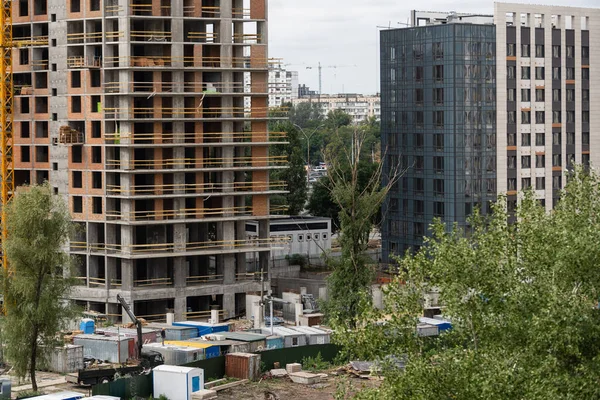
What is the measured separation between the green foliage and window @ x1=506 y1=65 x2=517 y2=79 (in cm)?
4395

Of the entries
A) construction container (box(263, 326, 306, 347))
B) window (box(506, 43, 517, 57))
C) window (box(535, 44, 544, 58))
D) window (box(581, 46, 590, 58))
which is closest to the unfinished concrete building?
construction container (box(263, 326, 306, 347))

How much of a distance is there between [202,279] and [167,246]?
3.92 metres

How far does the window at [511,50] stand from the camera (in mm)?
113875

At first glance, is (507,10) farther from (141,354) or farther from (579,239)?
(579,239)

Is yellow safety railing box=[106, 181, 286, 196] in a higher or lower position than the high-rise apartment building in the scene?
lower

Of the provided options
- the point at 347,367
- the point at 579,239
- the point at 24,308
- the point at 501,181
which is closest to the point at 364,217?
the point at 347,367

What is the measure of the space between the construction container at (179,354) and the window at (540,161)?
4997 centimetres

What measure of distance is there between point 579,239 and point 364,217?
39.8 meters

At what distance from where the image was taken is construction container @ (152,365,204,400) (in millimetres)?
68750

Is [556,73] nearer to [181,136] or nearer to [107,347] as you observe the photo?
[181,136]

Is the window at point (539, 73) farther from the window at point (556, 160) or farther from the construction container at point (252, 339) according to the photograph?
the construction container at point (252, 339)

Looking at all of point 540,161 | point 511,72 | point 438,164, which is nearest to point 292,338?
point 438,164

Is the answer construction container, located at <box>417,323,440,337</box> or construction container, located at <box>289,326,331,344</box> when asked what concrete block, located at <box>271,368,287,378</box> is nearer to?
construction container, located at <box>289,326,331,344</box>

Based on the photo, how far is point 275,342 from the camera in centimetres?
8231
